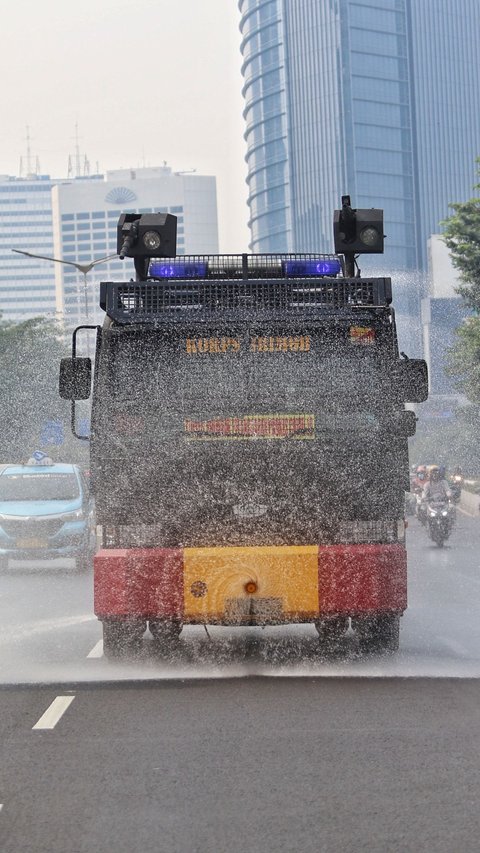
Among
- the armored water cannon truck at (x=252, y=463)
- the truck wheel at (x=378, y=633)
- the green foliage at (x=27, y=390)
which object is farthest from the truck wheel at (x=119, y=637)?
the green foliage at (x=27, y=390)

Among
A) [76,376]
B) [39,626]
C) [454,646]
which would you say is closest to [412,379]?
[76,376]

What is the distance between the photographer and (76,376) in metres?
11.8

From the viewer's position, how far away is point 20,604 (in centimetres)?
1817

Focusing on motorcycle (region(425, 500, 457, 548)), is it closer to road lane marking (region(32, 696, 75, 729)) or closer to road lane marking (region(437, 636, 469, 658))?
road lane marking (region(437, 636, 469, 658))

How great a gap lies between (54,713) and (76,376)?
3.10 meters

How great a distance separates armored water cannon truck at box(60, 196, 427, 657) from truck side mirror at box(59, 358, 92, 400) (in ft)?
0.04

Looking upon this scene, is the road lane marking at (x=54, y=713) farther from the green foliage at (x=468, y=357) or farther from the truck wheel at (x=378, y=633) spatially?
the green foliage at (x=468, y=357)

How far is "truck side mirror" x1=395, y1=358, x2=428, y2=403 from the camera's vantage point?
11523 mm

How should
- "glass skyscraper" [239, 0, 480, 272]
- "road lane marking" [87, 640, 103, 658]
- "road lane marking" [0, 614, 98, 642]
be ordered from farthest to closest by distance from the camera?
"glass skyscraper" [239, 0, 480, 272] → "road lane marking" [0, 614, 98, 642] → "road lane marking" [87, 640, 103, 658]

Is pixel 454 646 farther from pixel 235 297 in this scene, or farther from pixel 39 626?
pixel 39 626

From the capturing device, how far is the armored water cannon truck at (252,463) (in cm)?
1137

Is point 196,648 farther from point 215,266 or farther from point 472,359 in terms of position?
point 472,359

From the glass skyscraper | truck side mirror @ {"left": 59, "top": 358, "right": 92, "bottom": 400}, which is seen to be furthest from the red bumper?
the glass skyscraper

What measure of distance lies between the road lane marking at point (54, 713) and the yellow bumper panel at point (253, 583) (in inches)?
59.0
